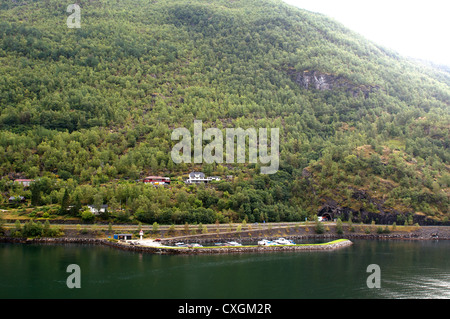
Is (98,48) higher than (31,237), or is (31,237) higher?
(98,48)

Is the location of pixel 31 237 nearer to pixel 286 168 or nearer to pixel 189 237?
pixel 189 237

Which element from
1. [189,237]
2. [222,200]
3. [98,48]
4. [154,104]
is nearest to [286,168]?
[222,200]

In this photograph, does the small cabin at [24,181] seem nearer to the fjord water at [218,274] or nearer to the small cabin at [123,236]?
the fjord water at [218,274]

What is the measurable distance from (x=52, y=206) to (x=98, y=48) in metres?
117

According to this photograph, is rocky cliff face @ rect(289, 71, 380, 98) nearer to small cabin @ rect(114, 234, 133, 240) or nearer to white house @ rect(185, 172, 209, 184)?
white house @ rect(185, 172, 209, 184)

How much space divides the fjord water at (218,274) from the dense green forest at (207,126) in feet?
80.9

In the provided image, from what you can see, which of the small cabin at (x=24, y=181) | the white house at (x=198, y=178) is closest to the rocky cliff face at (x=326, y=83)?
the white house at (x=198, y=178)

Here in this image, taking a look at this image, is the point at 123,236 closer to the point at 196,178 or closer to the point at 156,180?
the point at 156,180

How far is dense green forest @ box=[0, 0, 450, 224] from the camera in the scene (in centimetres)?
10562

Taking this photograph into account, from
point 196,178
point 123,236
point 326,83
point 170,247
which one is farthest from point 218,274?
point 326,83

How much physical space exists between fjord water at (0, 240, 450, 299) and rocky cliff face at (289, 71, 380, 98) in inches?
4409

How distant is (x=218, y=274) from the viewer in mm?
58812
